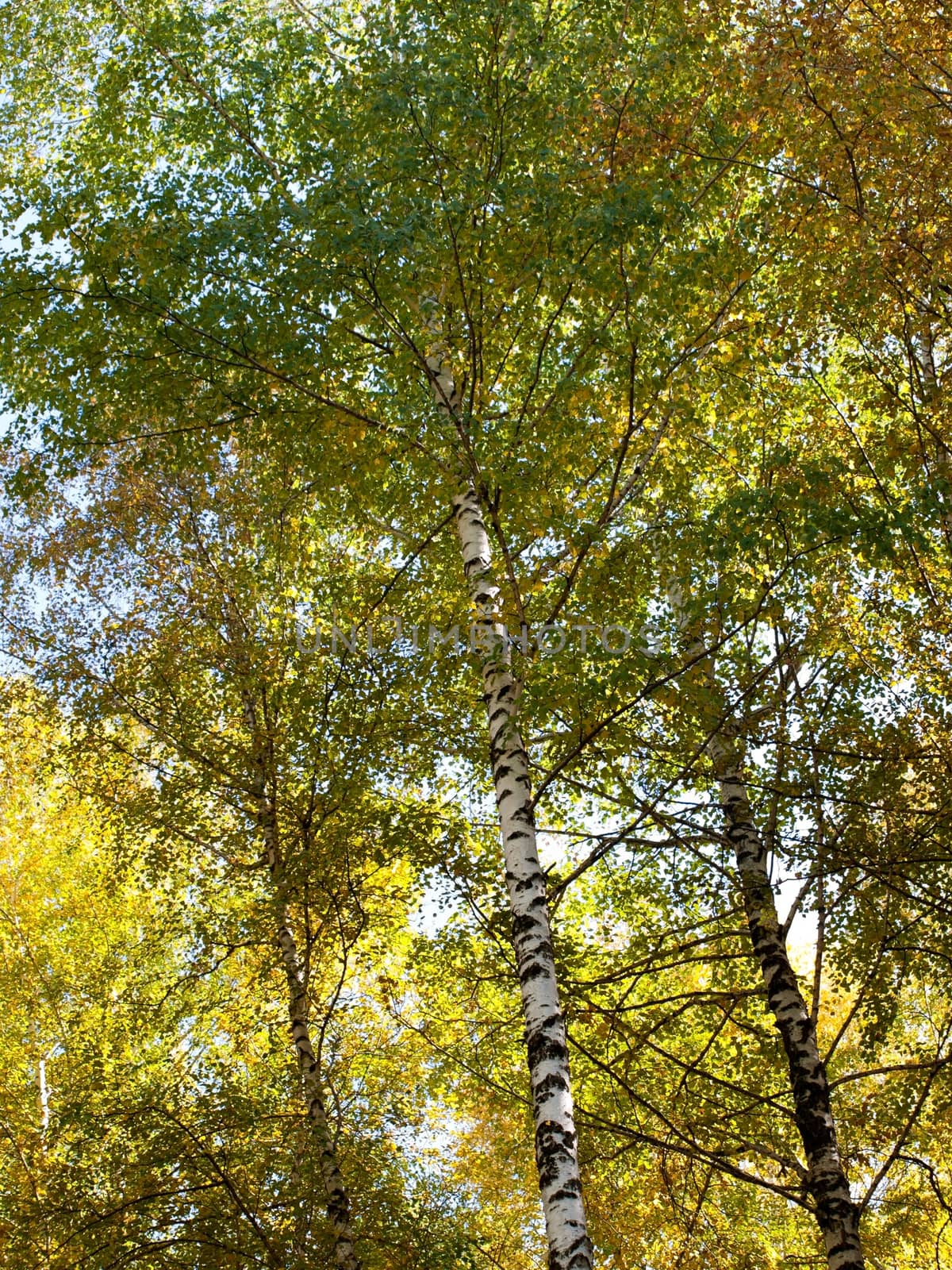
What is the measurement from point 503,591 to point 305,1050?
4054 mm

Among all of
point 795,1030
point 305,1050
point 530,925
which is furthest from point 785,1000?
point 305,1050

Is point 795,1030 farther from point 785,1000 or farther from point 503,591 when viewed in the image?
point 503,591

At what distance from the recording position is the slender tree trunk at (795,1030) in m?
6.02

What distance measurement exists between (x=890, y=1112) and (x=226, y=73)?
9.40 meters

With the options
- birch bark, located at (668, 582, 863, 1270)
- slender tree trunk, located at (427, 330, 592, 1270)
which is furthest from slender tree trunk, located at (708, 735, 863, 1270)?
slender tree trunk, located at (427, 330, 592, 1270)

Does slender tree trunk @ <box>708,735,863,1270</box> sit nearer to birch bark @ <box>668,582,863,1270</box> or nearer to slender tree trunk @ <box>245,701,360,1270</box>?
birch bark @ <box>668,582,863,1270</box>

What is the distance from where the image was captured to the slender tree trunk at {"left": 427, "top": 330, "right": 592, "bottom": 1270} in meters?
4.27

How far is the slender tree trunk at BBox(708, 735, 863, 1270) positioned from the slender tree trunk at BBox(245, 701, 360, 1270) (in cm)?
297

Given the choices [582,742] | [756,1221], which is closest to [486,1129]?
[756,1221]

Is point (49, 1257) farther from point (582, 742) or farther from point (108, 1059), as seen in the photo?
point (582, 742)

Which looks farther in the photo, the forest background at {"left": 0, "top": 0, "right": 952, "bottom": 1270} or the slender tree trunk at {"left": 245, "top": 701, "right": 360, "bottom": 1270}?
the slender tree trunk at {"left": 245, "top": 701, "right": 360, "bottom": 1270}

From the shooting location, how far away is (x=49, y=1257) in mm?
7711

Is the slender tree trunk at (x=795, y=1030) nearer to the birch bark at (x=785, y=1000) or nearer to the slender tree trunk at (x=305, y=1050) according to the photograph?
the birch bark at (x=785, y=1000)

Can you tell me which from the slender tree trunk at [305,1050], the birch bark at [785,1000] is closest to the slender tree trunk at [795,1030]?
the birch bark at [785,1000]
